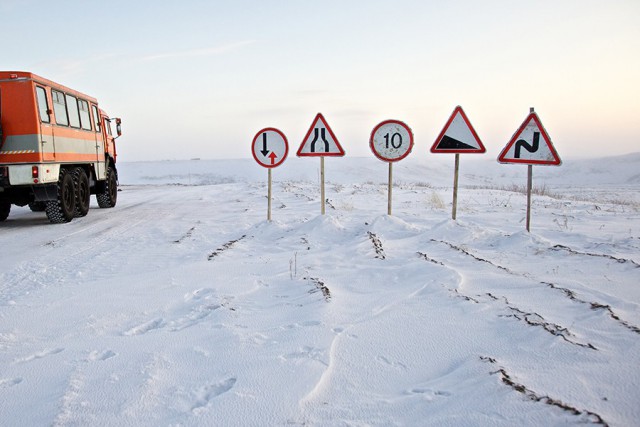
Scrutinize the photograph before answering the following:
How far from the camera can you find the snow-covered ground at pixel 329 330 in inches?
97.0

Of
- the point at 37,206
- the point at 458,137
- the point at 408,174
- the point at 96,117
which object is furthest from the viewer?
the point at 408,174

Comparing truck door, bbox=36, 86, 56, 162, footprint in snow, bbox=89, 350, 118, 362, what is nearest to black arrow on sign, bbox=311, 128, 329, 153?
truck door, bbox=36, 86, 56, 162

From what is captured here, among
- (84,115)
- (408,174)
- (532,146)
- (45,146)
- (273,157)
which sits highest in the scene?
(84,115)

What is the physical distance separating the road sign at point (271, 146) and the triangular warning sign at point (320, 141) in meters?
0.34

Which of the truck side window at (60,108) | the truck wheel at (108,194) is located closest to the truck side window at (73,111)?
the truck side window at (60,108)

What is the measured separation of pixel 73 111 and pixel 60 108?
0.86m

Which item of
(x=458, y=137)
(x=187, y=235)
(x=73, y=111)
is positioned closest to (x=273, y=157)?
(x=187, y=235)

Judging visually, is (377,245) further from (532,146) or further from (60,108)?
(60,108)

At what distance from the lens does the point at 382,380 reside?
2.78 metres

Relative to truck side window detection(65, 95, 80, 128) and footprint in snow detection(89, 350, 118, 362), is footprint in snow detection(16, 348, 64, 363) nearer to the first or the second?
footprint in snow detection(89, 350, 118, 362)

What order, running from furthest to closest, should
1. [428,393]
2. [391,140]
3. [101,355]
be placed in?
[391,140] < [101,355] < [428,393]

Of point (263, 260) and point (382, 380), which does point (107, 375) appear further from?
point (263, 260)

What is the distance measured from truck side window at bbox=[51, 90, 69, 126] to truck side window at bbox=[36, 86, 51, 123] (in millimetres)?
412

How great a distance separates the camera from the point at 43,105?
9.88 metres
